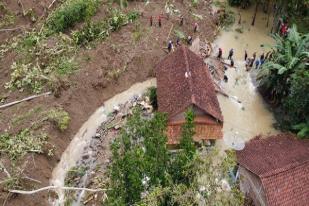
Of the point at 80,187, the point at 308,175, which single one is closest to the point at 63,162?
the point at 80,187

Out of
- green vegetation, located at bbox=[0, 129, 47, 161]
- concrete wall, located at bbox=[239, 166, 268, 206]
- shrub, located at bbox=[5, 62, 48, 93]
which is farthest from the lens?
shrub, located at bbox=[5, 62, 48, 93]

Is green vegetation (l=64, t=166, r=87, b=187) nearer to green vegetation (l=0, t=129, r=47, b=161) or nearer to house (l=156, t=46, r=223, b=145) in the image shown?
green vegetation (l=0, t=129, r=47, b=161)

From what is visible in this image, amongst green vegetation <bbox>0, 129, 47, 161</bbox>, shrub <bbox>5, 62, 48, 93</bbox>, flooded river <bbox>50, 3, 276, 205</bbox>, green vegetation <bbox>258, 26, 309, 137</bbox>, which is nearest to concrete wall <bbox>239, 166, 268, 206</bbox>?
flooded river <bbox>50, 3, 276, 205</bbox>

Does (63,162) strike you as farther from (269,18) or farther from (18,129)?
(269,18)

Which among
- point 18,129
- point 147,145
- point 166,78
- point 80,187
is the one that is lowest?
point 80,187

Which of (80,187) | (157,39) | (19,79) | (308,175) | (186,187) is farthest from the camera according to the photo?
(157,39)

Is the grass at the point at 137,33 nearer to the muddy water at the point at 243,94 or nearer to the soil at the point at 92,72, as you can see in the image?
the soil at the point at 92,72
